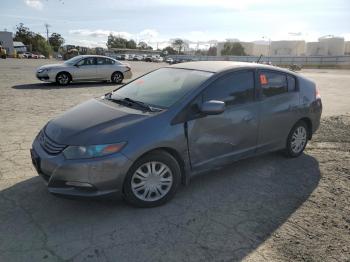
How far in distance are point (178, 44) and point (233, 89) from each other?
14091 cm

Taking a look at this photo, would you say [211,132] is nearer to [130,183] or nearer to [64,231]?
[130,183]

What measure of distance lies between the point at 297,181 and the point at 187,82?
82.4 inches

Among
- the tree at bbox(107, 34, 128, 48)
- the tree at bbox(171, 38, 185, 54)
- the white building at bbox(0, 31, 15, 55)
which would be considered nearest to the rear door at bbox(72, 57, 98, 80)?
the white building at bbox(0, 31, 15, 55)

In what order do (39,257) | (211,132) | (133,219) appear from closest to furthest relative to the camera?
(39,257)
(133,219)
(211,132)

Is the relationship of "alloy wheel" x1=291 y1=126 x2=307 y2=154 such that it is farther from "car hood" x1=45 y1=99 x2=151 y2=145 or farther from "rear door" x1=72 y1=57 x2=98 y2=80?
"rear door" x1=72 y1=57 x2=98 y2=80

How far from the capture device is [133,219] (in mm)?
3955

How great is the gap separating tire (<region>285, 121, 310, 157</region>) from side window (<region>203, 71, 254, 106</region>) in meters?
1.28

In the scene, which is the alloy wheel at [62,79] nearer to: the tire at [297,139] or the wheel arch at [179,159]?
the tire at [297,139]

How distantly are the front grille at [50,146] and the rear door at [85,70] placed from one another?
41.1ft

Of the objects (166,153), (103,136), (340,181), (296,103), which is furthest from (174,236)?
(296,103)

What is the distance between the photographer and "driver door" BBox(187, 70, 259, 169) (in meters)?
4.51

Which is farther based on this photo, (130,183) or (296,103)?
(296,103)

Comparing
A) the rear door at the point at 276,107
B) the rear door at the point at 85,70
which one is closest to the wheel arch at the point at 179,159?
the rear door at the point at 276,107

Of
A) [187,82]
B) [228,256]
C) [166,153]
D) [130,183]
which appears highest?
[187,82]
